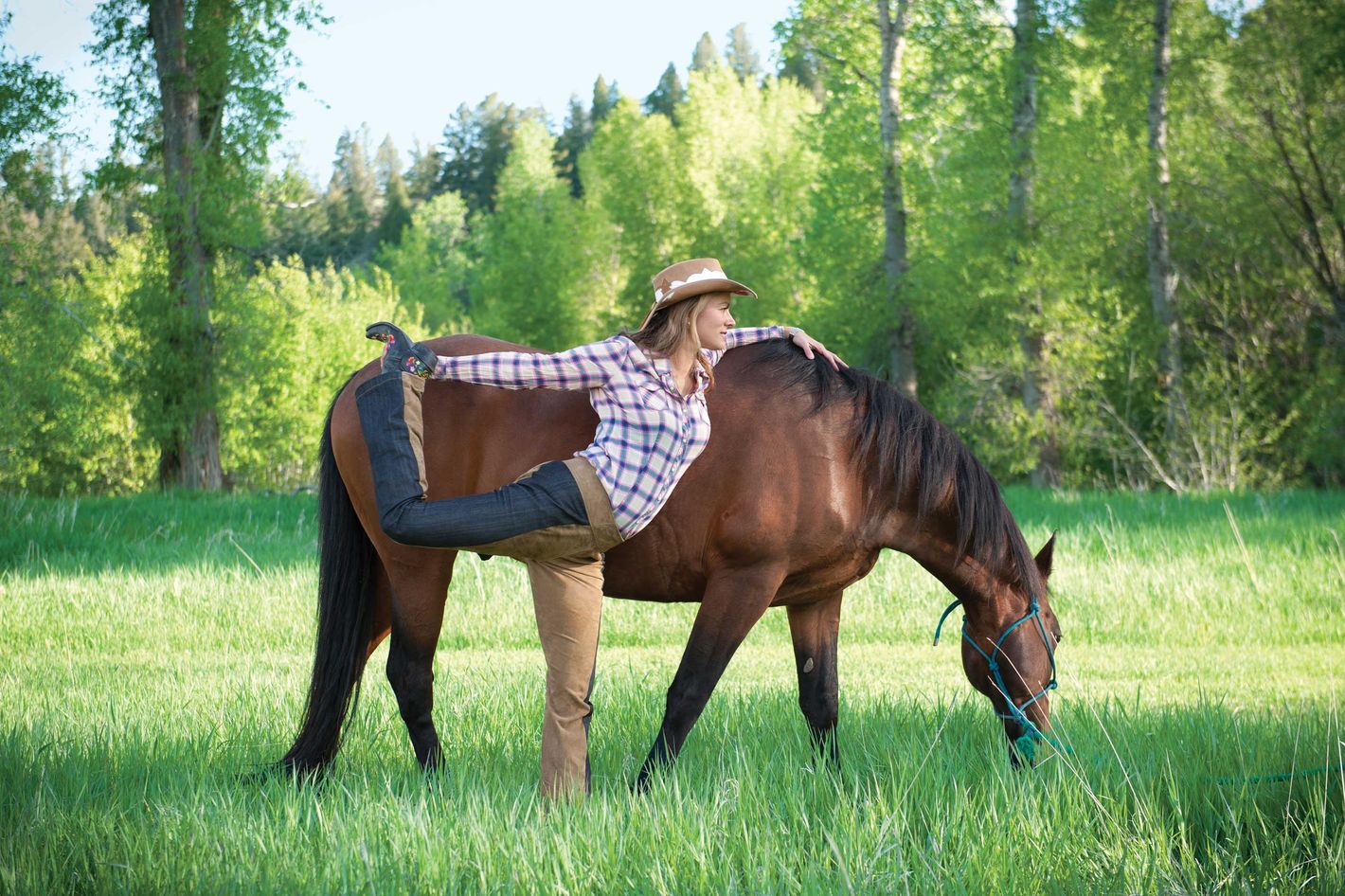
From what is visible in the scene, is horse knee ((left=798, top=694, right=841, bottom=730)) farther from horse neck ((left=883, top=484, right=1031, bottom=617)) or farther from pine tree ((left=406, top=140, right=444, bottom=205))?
pine tree ((left=406, top=140, right=444, bottom=205))

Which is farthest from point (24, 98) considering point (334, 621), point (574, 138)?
point (574, 138)

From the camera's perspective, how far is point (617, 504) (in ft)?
11.5

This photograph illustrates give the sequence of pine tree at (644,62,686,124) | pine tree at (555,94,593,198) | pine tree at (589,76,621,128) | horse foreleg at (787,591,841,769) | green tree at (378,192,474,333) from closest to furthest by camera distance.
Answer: horse foreleg at (787,591,841,769)
green tree at (378,192,474,333)
pine tree at (555,94,593,198)
pine tree at (644,62,686,124)
pine tree at (589,76,621,128)

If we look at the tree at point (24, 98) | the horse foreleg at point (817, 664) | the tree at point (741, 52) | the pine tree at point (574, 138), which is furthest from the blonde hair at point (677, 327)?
the tree at point (741, 52)

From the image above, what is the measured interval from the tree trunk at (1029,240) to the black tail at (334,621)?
46.8 feet

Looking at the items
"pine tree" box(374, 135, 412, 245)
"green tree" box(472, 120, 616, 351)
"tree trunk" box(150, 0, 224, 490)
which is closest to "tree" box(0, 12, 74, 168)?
"tree trunk" box(150, 0, 224, 490)

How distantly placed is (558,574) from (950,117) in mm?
18504

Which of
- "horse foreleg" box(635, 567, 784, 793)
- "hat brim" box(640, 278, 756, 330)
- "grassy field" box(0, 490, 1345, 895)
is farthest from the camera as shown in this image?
"horse foreleg" box(635, 567, 784, 793)

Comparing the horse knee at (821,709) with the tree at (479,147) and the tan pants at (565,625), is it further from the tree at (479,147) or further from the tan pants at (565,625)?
the tree at (479,147)

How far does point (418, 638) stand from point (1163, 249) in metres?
17.0

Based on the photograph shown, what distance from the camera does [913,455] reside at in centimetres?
425

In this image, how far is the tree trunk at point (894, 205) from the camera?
19812mm

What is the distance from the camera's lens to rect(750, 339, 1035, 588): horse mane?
4219mm

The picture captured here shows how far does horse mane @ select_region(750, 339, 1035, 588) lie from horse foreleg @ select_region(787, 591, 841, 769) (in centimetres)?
54
